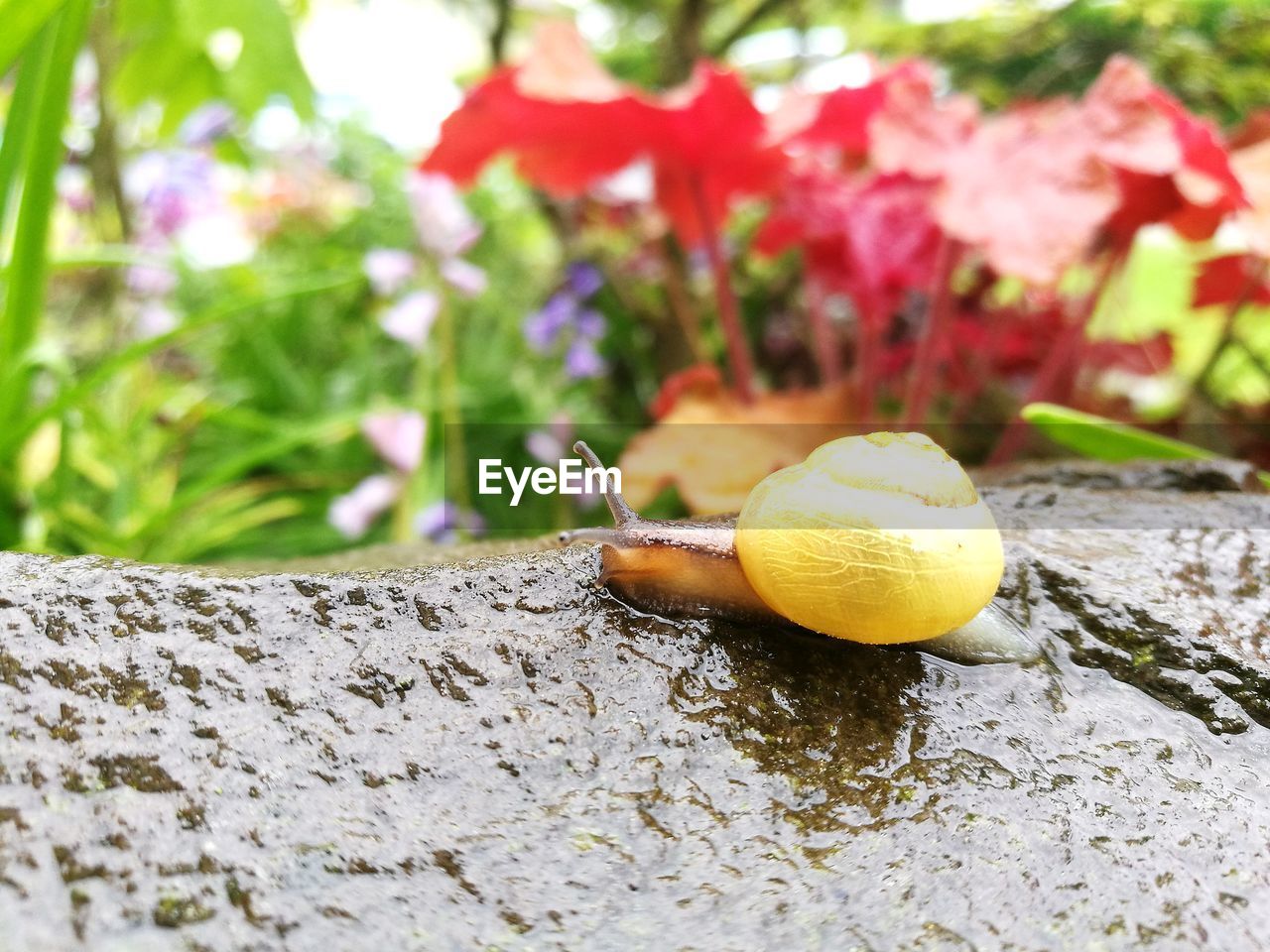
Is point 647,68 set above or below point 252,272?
above

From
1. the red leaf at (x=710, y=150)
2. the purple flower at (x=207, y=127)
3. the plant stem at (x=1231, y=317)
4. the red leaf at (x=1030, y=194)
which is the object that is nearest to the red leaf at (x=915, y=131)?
the red leaf at (x=1030, y=194)

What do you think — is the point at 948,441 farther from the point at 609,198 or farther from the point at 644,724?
the point at 644,724

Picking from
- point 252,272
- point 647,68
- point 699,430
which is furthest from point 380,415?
point 647,68

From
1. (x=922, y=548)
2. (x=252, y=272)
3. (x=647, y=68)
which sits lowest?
(x=922, y=548)

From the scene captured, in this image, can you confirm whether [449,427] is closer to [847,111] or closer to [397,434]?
[397,434]

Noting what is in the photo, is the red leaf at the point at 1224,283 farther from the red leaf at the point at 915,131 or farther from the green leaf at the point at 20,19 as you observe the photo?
the green leaf at the point at 20,19

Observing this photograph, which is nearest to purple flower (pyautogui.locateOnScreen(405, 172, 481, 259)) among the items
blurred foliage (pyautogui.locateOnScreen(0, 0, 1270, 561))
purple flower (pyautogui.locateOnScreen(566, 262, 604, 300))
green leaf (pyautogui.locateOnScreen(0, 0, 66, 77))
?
blurred foliage (pyautogui.locateOnScreen(0, 0, 1270, 561))
